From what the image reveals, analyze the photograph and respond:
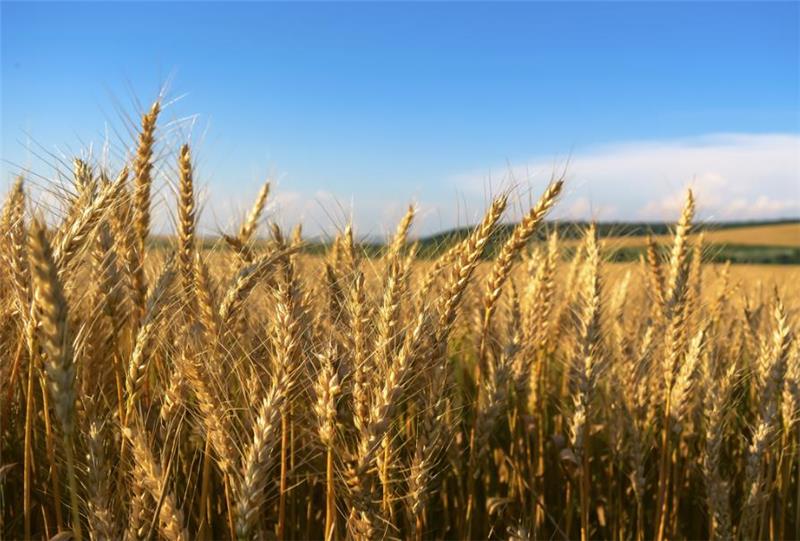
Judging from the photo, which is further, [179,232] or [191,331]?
[179,232]

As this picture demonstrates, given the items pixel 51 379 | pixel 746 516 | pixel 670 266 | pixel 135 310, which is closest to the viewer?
pixel 51 379

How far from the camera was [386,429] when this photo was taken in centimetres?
171

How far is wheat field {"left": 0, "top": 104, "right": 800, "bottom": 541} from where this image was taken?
68.4 inches

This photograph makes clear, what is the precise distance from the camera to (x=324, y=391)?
1.76 m

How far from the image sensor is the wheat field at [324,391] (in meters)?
1.74

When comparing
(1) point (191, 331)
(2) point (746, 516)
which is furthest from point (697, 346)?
(1) point (191, 331)

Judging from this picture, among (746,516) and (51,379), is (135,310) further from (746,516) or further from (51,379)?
(746,516)

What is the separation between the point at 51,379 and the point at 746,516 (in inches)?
108

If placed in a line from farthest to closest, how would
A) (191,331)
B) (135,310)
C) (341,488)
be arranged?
1. (135,310)
2. (191,331)
3. (341,488)

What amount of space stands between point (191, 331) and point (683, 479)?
104 inches

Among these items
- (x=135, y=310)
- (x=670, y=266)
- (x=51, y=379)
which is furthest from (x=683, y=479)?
(x=51, y=379)

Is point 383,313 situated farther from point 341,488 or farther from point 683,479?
point 683,479

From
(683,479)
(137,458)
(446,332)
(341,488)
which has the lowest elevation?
(683,479)

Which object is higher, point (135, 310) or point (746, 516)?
point (135, 310)
